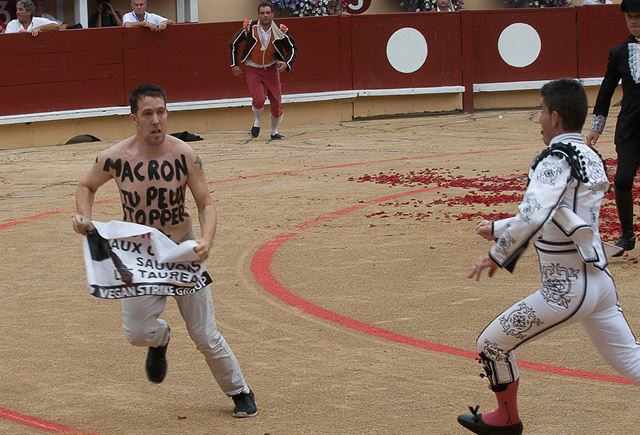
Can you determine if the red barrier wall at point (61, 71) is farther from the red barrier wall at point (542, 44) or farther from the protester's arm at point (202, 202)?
the protester's arm at point (202, 202)

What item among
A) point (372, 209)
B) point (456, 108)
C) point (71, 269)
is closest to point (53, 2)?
point (456, 108)

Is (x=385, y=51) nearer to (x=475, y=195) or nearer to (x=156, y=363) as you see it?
(x=475, y=195)

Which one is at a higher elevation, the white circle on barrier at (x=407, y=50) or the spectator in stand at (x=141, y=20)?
the spectator in stand at (x=141, y=20)

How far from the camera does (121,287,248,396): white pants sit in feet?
17.2

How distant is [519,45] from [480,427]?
1560 cm

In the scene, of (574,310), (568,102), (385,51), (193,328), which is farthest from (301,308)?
(385,51)

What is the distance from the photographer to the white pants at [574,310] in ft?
15.0

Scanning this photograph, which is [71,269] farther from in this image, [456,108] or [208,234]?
[456,108]

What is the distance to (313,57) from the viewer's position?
18.8m

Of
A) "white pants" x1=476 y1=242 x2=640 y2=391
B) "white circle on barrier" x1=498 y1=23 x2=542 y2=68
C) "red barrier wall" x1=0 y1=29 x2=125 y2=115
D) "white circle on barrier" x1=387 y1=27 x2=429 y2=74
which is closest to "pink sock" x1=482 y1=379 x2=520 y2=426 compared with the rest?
"white pants" x1=476 y1=242 x2=640 y2=391

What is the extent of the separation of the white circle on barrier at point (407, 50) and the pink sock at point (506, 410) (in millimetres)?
14783

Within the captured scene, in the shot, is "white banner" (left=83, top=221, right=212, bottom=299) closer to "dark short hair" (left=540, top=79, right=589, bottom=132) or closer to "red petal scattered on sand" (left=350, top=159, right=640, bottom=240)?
"dark short hair" (left=540, top=79, right=589, bottom=132)

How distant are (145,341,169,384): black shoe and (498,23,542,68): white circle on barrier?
49.4ft

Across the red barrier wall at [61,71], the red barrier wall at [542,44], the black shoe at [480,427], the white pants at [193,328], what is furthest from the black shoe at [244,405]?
the red barrier wall at [542,44]
